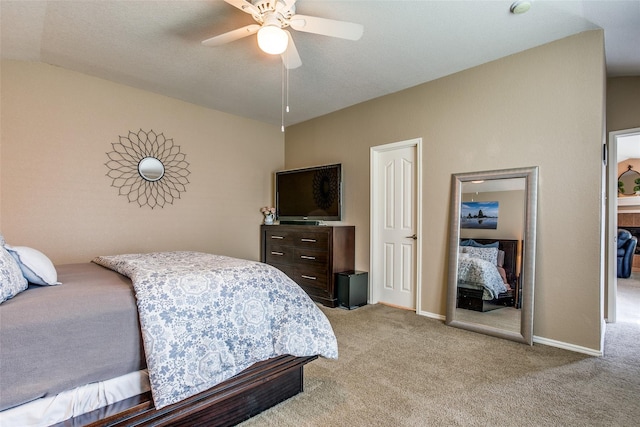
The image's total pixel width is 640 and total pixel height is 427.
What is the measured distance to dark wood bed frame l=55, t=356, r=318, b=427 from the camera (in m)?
1.30

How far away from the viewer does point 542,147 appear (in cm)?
273

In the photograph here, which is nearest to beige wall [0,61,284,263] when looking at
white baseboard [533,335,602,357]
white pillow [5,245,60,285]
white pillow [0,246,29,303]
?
white pillow [5,245,60,285]

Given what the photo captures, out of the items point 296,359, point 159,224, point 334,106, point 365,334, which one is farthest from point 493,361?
point 159,224

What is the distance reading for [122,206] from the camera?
356 cm

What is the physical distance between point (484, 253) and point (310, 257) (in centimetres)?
198

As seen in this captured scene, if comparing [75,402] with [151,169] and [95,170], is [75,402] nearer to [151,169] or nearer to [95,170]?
[95,170]

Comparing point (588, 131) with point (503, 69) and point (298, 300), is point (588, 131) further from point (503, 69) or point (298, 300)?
point (298, 300)

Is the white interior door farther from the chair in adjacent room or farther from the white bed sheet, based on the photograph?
the chair in adjacent room

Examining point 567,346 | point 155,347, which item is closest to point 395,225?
point 567,346

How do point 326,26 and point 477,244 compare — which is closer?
point 326,26

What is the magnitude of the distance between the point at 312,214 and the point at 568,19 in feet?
10.4

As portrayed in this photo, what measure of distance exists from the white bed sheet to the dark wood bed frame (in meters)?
0.03

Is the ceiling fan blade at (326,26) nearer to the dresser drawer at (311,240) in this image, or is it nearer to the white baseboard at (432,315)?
the dresser drawer at (311,240)

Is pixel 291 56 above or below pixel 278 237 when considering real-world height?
above
